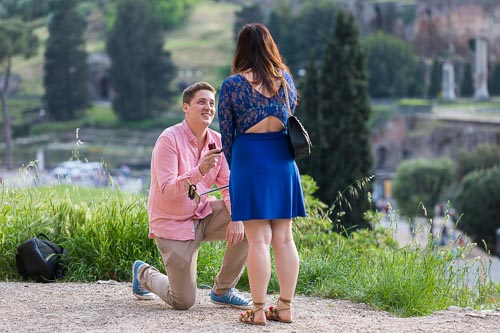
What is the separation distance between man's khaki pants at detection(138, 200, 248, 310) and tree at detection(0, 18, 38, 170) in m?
68.7

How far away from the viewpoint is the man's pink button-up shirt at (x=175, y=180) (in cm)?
518

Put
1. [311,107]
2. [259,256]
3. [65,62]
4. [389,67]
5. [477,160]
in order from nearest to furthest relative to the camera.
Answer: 1. [259,256]
2. [311,107]
3. [477,160]
4. [65,62]
5. [389,67]

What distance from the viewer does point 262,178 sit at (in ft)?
15.8

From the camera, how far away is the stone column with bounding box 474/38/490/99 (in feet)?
252

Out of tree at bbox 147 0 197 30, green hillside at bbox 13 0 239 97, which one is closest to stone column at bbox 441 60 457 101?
green hillside at bbox 13 0 239 97

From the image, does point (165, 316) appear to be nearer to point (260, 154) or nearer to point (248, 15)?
point (260, 154)

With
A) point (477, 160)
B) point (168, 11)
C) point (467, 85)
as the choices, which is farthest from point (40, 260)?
point (168, 11)

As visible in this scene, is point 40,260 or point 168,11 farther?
point 168,11

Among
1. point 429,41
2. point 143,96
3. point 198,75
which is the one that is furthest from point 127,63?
point 429,41

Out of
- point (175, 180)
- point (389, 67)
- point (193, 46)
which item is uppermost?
point (193, 46)

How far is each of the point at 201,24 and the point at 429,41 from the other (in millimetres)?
17815

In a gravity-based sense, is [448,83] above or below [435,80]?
below

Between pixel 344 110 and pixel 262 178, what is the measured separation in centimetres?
2901

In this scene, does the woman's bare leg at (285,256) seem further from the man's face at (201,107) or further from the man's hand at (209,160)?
the man's face at (201,107)
